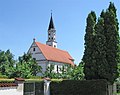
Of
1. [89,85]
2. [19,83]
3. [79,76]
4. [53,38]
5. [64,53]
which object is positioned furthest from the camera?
[53,38]

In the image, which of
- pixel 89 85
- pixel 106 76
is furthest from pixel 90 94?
pixel 106 76

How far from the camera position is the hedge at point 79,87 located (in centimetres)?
2394

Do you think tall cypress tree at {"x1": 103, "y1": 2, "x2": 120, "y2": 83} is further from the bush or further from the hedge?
the bush

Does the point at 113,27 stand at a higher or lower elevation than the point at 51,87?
higher

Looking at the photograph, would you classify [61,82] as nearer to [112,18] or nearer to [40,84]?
[40,84]

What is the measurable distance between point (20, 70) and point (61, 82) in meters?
15.1

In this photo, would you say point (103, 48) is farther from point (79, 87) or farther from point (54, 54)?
point (54, 54)

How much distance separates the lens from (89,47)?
89.8 feet

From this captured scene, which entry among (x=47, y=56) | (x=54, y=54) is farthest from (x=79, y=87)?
(x=54, y=54)

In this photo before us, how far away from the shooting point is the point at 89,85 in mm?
24625

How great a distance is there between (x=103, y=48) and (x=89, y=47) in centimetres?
154

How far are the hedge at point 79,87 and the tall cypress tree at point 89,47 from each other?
2.06m

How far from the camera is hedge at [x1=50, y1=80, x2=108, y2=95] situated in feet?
78.5

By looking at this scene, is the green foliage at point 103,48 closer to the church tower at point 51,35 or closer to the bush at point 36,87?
the bush at point 36,87
